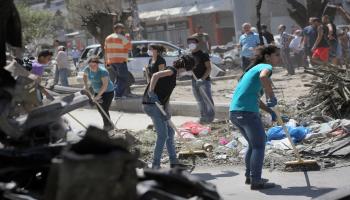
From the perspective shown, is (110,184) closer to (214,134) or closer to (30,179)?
(30,179)

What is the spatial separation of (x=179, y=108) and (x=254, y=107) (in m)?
6.96

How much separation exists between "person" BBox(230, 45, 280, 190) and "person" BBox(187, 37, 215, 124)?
4732 millimetres

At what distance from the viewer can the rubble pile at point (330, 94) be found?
34.8 ft

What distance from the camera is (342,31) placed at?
21.6 meters

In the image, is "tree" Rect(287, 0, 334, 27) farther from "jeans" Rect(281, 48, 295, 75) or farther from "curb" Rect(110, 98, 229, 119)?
"curb" Rect(110, 98, 229, 119)

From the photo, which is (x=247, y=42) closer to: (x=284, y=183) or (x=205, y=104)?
(x=205, y=104)

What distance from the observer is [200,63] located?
41.1 feet

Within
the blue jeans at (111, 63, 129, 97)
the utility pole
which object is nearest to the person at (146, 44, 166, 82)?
the blue jeans at (111, 63, 129, 97)

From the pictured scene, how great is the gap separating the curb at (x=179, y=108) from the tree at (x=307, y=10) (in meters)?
12.1

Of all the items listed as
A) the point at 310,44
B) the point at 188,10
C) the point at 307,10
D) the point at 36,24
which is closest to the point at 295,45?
the point at 310,44

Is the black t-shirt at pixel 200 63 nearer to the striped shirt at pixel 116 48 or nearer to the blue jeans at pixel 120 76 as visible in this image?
the striped shirt at pixel 116 48

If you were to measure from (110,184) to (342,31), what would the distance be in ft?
66.0

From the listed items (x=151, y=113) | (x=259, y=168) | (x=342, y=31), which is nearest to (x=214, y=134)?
(x=151, y=113)

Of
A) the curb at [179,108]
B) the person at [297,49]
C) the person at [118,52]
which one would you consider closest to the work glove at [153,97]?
the curb at [179,108]
